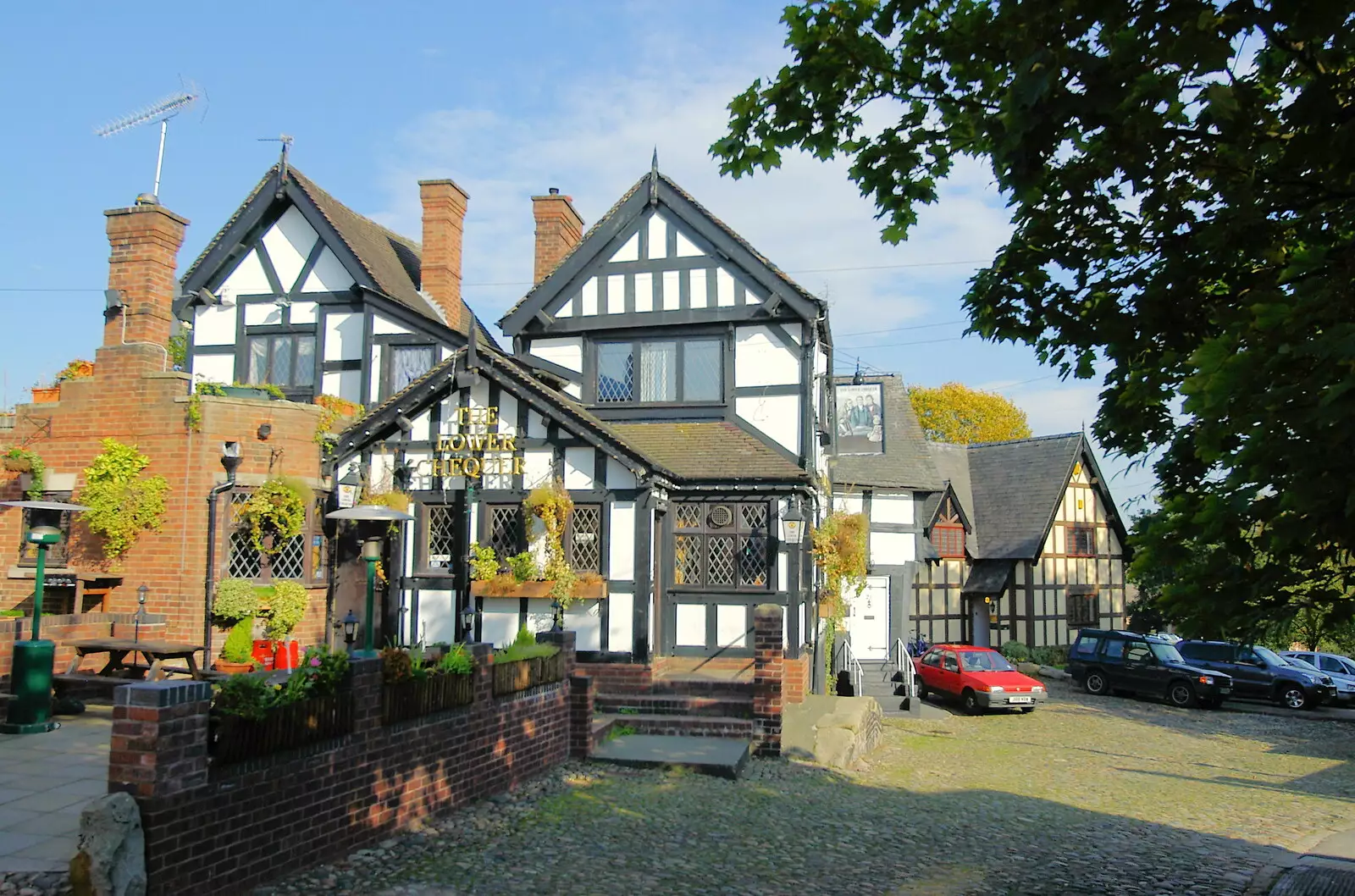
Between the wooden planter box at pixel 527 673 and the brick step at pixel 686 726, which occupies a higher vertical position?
the wooden planter box at pixel 527 673

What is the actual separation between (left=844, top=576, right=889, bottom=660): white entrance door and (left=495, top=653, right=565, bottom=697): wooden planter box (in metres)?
15.0

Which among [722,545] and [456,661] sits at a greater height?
[722,545]

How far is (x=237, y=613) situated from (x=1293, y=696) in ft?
80.8

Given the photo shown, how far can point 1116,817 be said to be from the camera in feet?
39.3

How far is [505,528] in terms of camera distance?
54.5ft

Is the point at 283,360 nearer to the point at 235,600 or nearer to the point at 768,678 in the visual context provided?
the point at 235,600

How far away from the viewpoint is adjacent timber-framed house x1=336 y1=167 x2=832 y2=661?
16312 millimetres

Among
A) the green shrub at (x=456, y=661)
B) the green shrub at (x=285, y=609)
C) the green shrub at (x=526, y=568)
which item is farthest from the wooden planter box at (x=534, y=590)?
the green shrub at (x=456, y=661)

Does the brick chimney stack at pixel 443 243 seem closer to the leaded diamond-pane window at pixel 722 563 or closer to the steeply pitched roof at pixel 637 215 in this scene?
the steeply pitched roof at pixel 637 215

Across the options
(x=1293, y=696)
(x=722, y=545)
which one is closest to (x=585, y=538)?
(x=722, y=545)

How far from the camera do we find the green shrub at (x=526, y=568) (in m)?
15.9

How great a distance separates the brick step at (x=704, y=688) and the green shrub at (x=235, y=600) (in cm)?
593

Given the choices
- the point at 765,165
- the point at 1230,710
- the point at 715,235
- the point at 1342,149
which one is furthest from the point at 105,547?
the point at 1230,710

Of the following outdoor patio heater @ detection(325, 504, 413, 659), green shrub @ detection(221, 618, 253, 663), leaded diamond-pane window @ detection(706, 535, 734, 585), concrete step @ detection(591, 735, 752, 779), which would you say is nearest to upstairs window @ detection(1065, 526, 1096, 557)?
leaded diamond-pane window @ detection(706, 535, 734, 585)
